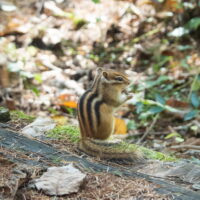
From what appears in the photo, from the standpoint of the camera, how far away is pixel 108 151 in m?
3.76

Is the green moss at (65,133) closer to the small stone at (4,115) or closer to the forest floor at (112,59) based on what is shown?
the small stone at (4,115)

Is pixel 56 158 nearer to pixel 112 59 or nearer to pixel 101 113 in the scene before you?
pixel 101 113

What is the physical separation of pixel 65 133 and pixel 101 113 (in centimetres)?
53

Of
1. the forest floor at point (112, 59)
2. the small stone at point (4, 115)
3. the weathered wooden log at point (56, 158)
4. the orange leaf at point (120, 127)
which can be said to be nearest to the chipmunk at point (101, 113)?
the weathered wooden log at point (56, 158)

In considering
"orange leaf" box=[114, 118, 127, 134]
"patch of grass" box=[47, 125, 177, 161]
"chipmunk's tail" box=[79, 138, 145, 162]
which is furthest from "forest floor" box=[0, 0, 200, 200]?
"chipmunk's tail" box=[79, 138, 145, 162]

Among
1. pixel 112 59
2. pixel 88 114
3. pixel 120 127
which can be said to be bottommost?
pixel 120 127

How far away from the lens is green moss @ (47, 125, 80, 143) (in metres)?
4.29

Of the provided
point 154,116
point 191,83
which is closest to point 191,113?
point 154,116

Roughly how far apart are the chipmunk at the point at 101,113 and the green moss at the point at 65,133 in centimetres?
29

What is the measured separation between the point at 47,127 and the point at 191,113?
2.69 metres

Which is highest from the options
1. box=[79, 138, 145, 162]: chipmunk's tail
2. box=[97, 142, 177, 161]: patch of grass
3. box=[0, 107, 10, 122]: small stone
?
box=[0, 107, 10, 122]: small stone

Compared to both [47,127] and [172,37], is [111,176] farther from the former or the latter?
[172,37]

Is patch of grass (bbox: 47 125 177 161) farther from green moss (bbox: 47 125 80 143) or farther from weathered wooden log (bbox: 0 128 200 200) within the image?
weathered wooden log (bbox: 0 128 200 200)

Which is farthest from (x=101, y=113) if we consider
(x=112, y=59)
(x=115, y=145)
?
(x=112, y=59)
